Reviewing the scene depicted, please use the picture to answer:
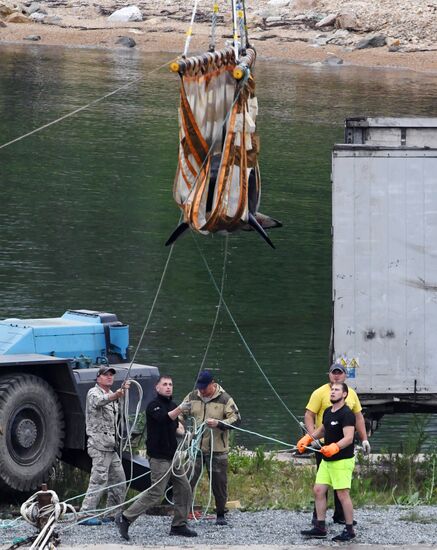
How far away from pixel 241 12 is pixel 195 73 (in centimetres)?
74

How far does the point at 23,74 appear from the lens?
76.0 meters

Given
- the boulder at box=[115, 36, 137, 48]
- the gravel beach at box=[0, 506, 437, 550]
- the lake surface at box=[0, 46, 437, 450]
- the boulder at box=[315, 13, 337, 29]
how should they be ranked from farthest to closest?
the boulder at box=[315, 13, 337, 29]
the boulder at box=[115, 36, 137, 48]
the lake surface at box=[0, 46, 437, 450]
the gravel beach at box=[0, 506, 437, 550]

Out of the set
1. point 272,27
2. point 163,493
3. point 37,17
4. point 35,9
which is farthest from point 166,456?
point 35,9

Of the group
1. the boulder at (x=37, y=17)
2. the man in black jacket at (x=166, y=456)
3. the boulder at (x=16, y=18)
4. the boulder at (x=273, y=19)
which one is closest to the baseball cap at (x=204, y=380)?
the man in black jacket at (x=166, y=456)

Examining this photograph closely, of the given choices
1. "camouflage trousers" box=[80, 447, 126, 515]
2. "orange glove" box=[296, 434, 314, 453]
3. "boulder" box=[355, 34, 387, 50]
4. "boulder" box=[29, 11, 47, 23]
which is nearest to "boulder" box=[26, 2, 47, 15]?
"boulder" box=[29, 11, 47, 23]

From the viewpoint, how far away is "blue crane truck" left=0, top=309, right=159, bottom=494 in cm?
1594

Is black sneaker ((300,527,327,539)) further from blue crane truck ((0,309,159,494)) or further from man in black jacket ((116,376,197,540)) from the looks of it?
blue crane truck ((0,309,159,494))

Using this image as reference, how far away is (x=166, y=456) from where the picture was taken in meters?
14.5

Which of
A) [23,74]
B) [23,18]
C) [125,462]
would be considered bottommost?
[125,462]

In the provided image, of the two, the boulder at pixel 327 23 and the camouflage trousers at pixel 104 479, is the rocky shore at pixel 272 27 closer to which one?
the boulder at pixel 327 23

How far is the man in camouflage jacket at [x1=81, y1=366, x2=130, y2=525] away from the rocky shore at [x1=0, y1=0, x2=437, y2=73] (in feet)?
234

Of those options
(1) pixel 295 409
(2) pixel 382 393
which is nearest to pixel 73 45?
(1) pixel 295 409

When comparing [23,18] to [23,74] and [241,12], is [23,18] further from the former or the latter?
[241,12]

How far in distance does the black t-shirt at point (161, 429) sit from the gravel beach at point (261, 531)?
29.7 inches
